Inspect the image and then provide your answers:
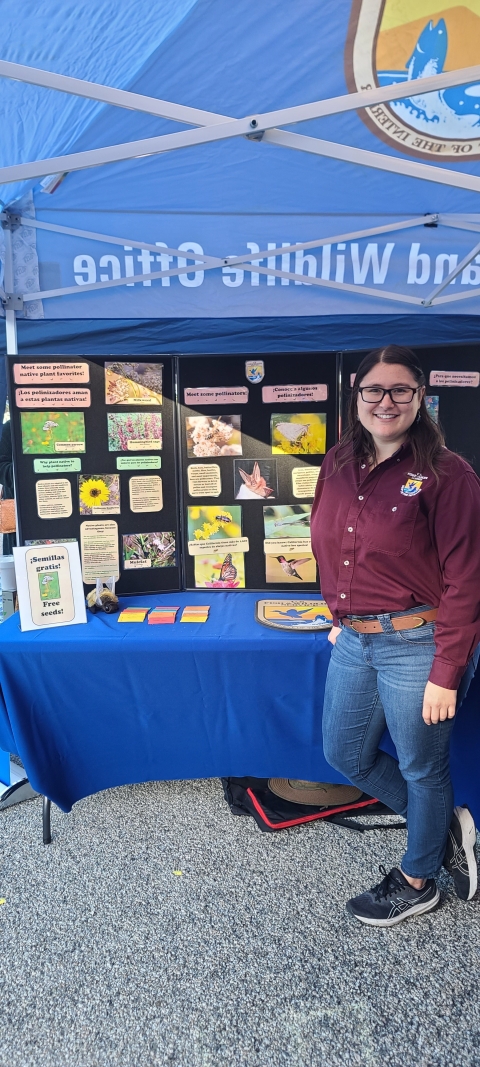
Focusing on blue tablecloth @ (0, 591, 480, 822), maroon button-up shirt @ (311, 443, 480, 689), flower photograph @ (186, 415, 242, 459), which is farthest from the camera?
flower photograph @ (186, 415, 242, 459)

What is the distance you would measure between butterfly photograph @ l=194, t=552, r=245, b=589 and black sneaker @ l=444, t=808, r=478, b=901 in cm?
103

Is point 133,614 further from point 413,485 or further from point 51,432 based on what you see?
point 413,485

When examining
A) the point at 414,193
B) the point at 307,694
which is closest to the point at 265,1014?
the point at 307,694

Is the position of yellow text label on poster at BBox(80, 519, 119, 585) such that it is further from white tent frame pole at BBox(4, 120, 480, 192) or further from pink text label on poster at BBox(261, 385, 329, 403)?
white tent frame pole at BBox(4, 120, 480, 192)

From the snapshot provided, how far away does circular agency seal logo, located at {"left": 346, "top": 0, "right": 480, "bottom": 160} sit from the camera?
4.67ft

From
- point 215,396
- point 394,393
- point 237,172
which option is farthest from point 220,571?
point 237,172

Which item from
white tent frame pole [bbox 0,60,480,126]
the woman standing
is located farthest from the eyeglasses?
white tent frame pole [bbox 0,60,480,126]

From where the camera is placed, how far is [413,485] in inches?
50.3

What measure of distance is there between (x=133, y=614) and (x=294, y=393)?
96 cm

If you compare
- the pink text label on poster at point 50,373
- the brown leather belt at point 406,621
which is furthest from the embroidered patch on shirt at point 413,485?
the pink text label on poster at point 50,373

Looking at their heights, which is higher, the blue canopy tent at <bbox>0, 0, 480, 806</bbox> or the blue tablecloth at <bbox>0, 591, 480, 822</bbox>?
the blue canopy tent at <bbox>0, 0, 480, 806</bbox>

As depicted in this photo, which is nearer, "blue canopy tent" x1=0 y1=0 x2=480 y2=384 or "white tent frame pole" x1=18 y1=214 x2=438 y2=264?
"blue canopy tent" x1=0 y1=0 x2=480 y2=384

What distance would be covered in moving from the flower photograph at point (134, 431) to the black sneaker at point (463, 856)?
1527 mm

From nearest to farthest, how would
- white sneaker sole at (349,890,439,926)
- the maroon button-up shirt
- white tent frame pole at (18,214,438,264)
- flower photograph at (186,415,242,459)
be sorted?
the maroon button-up shirt
white sneaker sole at (349,890,439,926)
flower photograph at (186,415,242,459)
white tent frame pole at (18,214,438,264)
